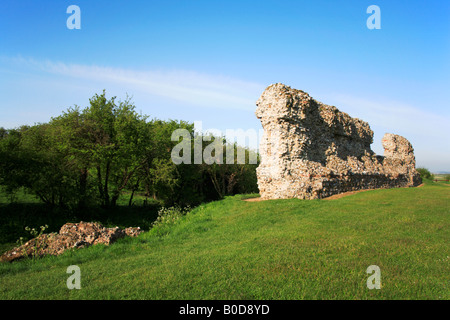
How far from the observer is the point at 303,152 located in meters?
17.2

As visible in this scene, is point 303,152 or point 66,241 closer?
point 66,241

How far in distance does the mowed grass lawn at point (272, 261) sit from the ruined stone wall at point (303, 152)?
13.9 feet

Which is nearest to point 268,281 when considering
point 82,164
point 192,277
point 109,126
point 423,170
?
point 192,277

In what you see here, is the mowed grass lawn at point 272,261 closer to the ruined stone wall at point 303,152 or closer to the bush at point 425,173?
the ruined stone wall at point 303,152

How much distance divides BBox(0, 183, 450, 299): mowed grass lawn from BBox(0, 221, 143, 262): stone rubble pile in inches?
31.2

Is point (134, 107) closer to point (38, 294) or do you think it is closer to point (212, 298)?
point (38, 294)

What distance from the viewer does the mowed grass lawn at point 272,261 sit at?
5.20 metres

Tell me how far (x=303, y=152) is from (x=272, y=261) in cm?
1166
